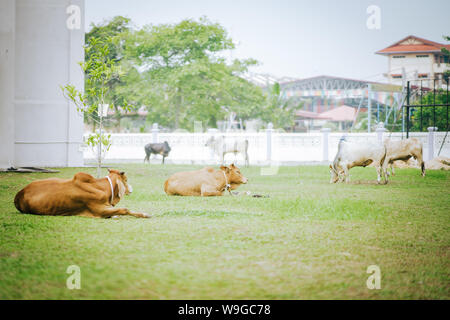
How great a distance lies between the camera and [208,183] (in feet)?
23.2

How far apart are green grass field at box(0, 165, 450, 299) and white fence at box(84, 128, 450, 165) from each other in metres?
11.1

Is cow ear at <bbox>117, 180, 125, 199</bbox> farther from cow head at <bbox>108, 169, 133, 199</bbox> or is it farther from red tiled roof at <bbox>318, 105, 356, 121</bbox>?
red tiled roof at <bbox>318, 105, 356, 121</bbox>

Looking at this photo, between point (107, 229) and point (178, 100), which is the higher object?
point (178, 100)

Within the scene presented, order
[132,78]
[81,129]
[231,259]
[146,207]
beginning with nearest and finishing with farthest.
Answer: [231,259], [146,207], [81,129], [132,78]

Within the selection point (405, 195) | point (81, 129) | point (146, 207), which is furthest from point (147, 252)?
point (81, 129)

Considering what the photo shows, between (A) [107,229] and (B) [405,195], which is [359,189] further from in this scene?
(A) [107,229]

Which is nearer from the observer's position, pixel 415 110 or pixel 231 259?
pixel 231 259

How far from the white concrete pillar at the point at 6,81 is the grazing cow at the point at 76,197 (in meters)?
6.59

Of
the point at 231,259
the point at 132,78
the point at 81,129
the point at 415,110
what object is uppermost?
the point at 132,78

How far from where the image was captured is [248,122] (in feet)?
124

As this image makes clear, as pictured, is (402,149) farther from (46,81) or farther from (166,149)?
(46,81)

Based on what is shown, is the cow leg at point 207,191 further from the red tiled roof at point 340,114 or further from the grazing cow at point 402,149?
the red tiled roof at point 340,114

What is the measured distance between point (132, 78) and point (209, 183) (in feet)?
71.8

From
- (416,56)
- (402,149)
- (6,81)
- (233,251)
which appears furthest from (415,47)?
(233,251)
